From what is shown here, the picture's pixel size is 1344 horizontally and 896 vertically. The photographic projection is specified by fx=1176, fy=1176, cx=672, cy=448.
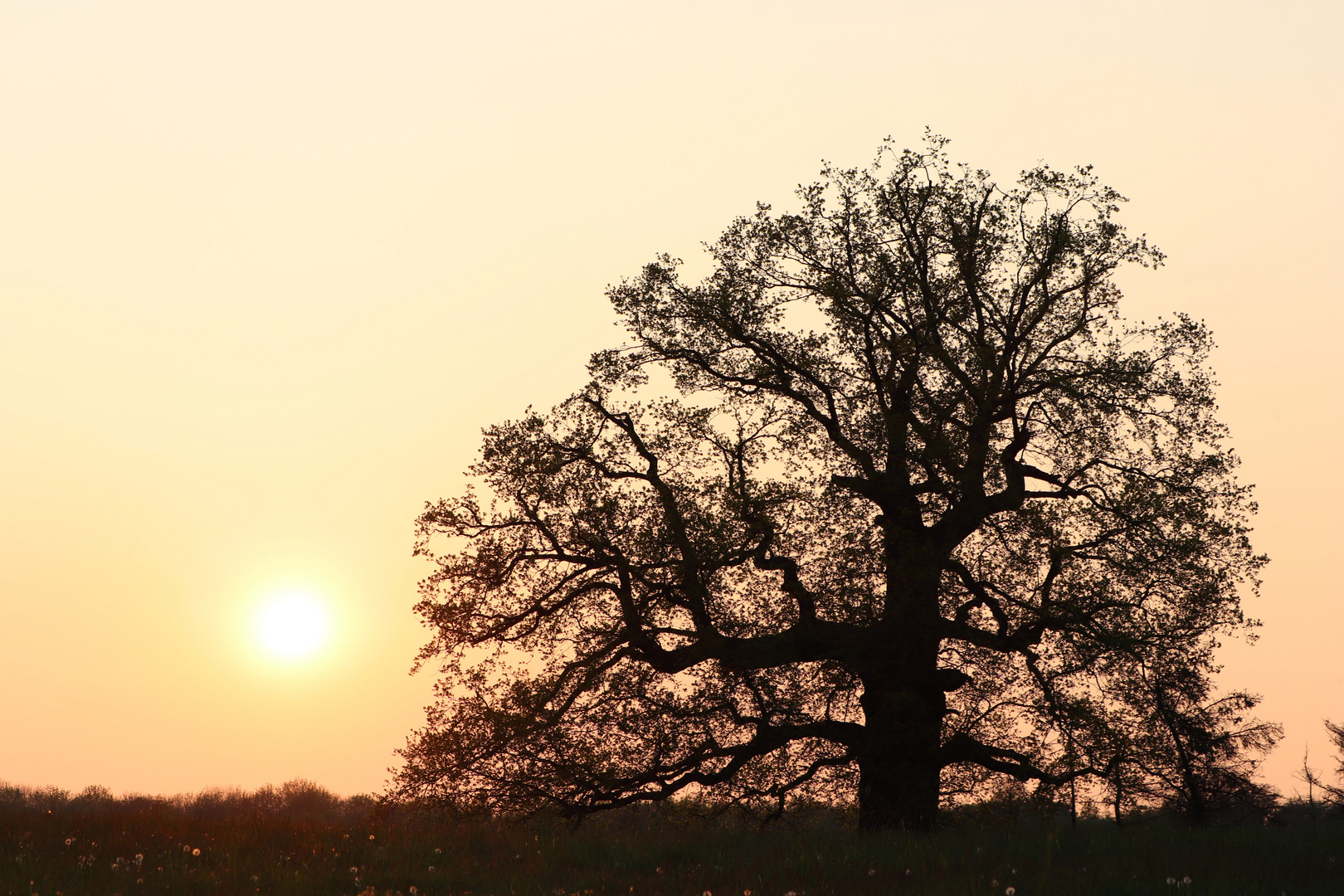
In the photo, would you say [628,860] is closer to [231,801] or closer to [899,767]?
[899,767]

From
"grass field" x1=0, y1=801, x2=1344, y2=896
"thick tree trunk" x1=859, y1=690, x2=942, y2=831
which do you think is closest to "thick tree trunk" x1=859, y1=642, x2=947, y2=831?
"thick tree trunk" x1=859, y1=690, x2=942, y2=831

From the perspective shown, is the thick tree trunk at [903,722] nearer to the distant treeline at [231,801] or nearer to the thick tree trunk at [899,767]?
the thick tree trunk at [899,767]

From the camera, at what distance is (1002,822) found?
68.2 ft

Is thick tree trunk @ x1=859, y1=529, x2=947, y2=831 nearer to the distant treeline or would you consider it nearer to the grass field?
the grass field

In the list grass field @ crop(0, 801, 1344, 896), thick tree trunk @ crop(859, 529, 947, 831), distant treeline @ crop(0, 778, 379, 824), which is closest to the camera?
grass field @ crop(0, 801, 1344, 896)

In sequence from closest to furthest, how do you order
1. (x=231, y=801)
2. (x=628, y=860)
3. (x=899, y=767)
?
(x=628, y=860)
(x=899, y=767)
(x=231, y=801)

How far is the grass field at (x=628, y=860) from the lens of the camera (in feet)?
43.9

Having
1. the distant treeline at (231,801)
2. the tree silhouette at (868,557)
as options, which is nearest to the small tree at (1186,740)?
the tree silhouette at (868,557)

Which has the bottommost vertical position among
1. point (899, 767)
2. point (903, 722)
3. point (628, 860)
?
point (628, 860)

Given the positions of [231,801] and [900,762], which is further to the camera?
[231,801]

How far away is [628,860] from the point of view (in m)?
15.8

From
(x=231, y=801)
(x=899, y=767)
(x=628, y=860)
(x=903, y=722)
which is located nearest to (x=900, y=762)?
(x=899, y=767)

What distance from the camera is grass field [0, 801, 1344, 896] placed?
1338cm

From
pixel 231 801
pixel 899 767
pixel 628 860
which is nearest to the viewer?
pixel 628 860
